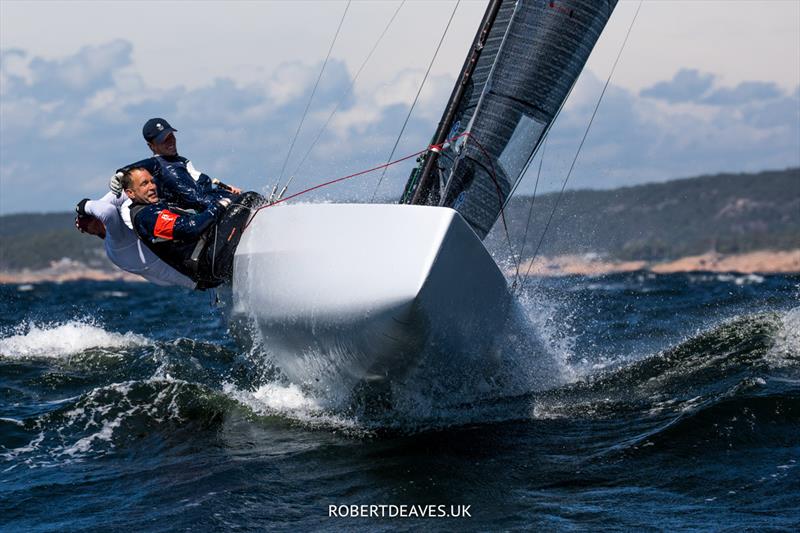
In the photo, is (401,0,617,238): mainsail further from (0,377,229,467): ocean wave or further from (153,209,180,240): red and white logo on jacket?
(0,377,229,467): ocean wave

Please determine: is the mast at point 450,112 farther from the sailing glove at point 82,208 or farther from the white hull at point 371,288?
the sailing glove at point 82,208

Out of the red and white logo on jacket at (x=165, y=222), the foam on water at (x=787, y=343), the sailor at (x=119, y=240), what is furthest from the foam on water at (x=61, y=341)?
the foam on water at (x=787, y=343)

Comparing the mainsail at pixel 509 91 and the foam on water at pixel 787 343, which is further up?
the mainsail at pixel 509 91

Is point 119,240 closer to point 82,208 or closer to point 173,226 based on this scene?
point 82,208

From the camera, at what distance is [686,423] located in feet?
17.1

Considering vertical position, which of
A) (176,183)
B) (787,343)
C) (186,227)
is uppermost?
(176,183)

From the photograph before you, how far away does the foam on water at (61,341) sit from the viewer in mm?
9117

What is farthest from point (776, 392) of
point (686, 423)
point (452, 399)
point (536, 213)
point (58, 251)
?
point (58, 251)

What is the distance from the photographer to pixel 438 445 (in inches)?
204

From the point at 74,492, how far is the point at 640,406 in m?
3.14

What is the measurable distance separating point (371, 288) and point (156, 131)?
2.30 meters

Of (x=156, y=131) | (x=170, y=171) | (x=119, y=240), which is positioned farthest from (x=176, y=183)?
(x=119, y=240)

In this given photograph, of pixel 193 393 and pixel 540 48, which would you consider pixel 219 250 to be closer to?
pixel 193 393

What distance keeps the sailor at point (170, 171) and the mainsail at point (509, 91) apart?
1.31m
